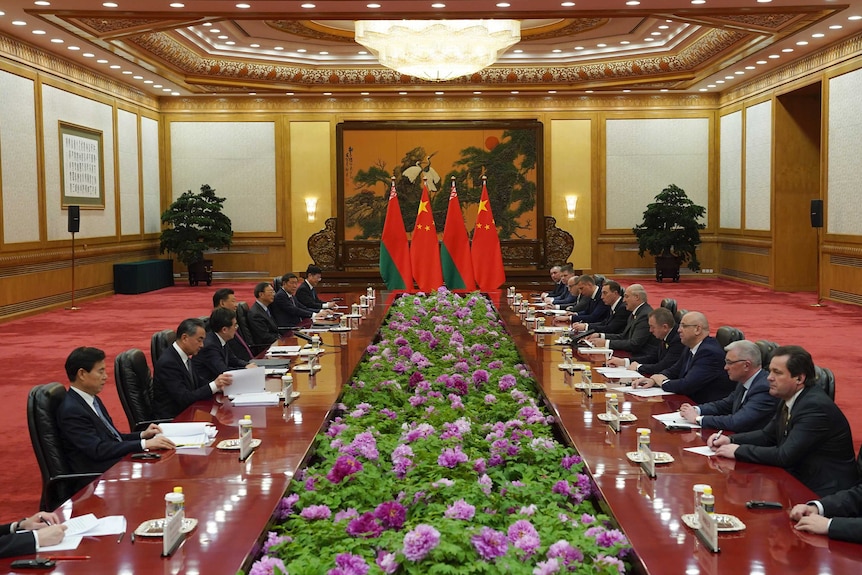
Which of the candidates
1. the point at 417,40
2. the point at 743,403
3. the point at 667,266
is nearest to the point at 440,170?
the point at 667,266

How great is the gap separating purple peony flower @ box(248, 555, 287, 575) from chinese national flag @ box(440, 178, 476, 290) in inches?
411

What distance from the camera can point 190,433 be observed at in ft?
12.4

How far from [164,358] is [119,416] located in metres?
2.06

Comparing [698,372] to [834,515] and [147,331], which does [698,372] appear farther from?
[147,331]

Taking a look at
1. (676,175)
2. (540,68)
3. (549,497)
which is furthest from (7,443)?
(676,175)

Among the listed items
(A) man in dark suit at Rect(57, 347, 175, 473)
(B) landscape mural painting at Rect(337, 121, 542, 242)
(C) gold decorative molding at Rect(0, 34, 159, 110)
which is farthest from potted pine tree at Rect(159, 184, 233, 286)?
(A) man in dark suit at Rect(57, 347, 175, 473)

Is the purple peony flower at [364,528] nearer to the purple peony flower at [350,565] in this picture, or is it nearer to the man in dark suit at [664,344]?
the purple peony flower at [350,565]

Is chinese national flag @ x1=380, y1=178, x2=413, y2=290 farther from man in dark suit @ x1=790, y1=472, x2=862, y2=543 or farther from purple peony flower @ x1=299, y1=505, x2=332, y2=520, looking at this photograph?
man in dark suit @ x1=790, y1=472, x2=862, y2=543

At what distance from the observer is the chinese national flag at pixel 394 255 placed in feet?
41.1

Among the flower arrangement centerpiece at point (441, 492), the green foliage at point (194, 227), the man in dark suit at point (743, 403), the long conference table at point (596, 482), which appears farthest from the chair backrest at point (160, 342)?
the green foliage at point (194, 227)

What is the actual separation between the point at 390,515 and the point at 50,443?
67.9 inches

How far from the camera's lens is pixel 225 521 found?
8.78 feet

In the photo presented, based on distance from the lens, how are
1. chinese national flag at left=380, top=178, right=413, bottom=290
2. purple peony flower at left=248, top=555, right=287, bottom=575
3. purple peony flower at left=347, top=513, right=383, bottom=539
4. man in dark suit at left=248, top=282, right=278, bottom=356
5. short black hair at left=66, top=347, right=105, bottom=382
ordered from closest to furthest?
1. purple peony flower at left=248, top=555, right=287, bottom=575
2. purple peony flower at left=347, top=513, right=383, bottom=539
3. short black hair at left=66, top=347, right=105, bottom=382
4. man in dark suit at left=248, top=282, right=278, bottom=356
5. chinese national flag at left=380, top=178, right=413, bottom=290

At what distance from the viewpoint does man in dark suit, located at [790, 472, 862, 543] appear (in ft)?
8.20
